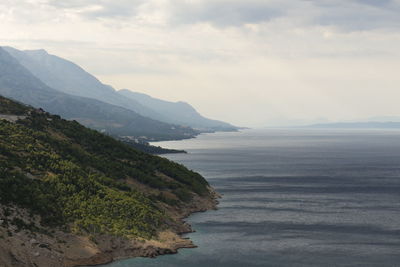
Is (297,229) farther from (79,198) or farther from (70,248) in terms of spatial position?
(70,248)

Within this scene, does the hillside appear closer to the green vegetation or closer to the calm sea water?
the green vegetation

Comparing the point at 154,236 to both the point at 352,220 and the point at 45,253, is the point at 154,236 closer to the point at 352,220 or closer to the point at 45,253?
the point at 45,253

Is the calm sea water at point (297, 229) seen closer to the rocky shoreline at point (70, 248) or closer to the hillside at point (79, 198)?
the rocky shoreline at point (70, 248)

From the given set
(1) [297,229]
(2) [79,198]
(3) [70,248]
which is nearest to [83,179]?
(2) [79,198]

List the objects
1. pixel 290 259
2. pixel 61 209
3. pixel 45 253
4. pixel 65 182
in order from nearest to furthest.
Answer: pixel 45 253
pixel 290 259
pixel 61 209
pixel 65 182

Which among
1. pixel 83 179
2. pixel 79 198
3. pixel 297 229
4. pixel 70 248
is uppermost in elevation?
pixel 83 179

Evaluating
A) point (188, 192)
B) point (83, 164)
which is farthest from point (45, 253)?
point (188, 192)
